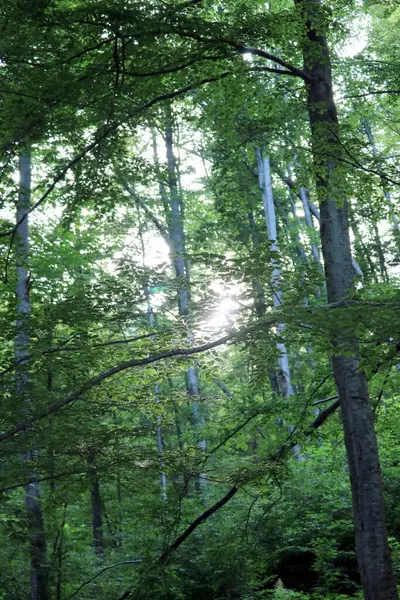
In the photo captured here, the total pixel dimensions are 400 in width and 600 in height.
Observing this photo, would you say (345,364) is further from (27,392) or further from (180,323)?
(27,392)

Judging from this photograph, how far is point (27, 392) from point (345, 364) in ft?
10.1

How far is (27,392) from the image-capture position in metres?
5.68

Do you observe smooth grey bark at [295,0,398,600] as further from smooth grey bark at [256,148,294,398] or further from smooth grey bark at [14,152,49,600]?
smooth grey bark at [256,148,294,398]

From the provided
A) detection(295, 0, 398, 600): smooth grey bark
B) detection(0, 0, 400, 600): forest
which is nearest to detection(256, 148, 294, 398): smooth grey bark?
detection(0, 0, 400, 600): forest

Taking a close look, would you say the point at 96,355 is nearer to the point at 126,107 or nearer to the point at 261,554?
the point at 126,107

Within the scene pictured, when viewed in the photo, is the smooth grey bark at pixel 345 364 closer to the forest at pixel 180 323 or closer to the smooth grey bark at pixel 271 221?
the forest at pixel 180 323

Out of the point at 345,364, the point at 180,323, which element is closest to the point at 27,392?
the point at 180,323

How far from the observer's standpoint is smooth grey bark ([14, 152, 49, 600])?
5.71 m

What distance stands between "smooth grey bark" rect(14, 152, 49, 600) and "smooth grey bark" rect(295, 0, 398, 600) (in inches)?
117

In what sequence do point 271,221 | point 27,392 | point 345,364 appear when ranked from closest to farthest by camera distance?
point 27,392
point 345,364
point 271,221

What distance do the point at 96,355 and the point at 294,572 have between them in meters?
5.55

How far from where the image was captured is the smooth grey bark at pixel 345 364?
544 cm

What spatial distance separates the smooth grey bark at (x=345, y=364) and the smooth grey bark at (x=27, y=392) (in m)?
2.98

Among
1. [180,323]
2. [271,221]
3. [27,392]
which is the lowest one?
[27,392]
